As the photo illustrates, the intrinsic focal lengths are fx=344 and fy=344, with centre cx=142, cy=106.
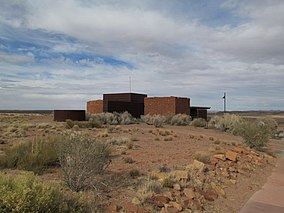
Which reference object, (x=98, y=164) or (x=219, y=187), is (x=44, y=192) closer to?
(x=98, y=164)

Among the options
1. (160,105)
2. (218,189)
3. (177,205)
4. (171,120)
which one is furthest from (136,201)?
(160,105)

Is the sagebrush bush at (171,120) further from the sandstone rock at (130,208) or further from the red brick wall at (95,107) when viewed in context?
the sandstone rock at (130,208)

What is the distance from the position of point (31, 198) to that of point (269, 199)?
742cm

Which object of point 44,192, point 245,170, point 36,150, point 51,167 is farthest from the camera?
point 245,170

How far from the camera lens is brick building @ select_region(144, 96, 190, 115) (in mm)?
46906

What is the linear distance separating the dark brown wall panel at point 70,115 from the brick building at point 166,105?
973 cm

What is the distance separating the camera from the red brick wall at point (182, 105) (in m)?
47.0

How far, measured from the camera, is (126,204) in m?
7.80

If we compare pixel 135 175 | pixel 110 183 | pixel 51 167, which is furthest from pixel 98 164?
pixel 51 167

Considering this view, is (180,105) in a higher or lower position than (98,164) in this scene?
higher

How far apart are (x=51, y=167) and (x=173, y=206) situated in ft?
17.4

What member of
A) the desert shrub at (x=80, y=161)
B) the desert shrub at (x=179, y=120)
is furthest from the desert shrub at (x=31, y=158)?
the desert shrub at (x=179, y=120)

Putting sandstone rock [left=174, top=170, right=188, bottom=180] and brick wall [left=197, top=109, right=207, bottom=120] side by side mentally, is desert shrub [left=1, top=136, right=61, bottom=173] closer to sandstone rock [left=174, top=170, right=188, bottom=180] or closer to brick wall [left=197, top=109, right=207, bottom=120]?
sandstone rock [left=174, top=170, right=188, bottom=180]

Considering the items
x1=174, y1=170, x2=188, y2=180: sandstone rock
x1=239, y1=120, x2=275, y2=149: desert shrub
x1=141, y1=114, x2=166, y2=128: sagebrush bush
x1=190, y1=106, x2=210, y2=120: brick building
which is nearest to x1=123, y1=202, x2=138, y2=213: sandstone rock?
x1=174, y1=170, x2=188, y2=180: sandstone rock
